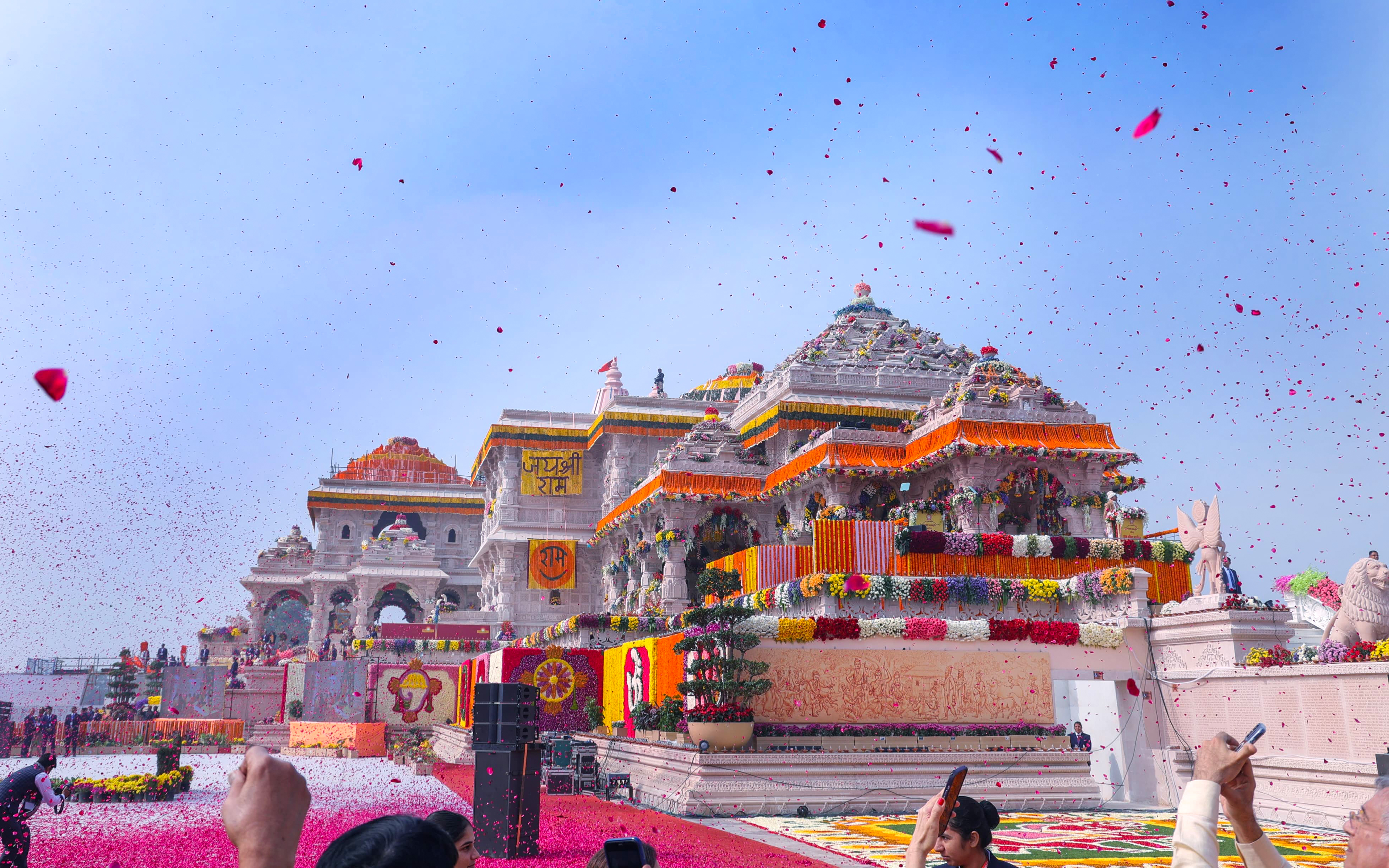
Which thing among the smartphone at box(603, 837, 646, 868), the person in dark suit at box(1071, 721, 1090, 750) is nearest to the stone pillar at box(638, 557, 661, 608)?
the person in dark suit at box(1071, 721, 1090, 750)

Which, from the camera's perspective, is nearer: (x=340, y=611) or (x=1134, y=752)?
(x=1134, y=752)

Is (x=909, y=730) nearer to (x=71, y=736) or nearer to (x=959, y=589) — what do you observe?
(x=959, y=589)

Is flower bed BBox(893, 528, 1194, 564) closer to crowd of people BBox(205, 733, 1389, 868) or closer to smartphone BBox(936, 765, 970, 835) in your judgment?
crowd of people BBox(205, 733, 1389, 868)

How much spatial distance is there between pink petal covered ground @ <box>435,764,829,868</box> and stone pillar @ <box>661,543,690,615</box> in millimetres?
17757

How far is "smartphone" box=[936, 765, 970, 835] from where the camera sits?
333 cm

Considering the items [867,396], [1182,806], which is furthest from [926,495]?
[1182,806]

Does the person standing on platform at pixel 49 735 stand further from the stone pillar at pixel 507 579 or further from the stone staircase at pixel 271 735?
the stone pillar at pixel 507 579

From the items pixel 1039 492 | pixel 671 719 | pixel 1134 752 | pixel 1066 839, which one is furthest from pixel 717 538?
pixel 1066 839

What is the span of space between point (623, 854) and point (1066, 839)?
35.9 feet

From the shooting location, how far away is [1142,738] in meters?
17.0

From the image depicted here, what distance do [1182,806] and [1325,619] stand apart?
4095 centimetres

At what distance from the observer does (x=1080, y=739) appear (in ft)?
57.1

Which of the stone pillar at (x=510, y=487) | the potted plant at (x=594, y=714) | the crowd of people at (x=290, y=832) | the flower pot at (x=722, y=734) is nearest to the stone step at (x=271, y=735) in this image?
the potted plant at (x=594, y=714)

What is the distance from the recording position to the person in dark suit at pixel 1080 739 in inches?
681
